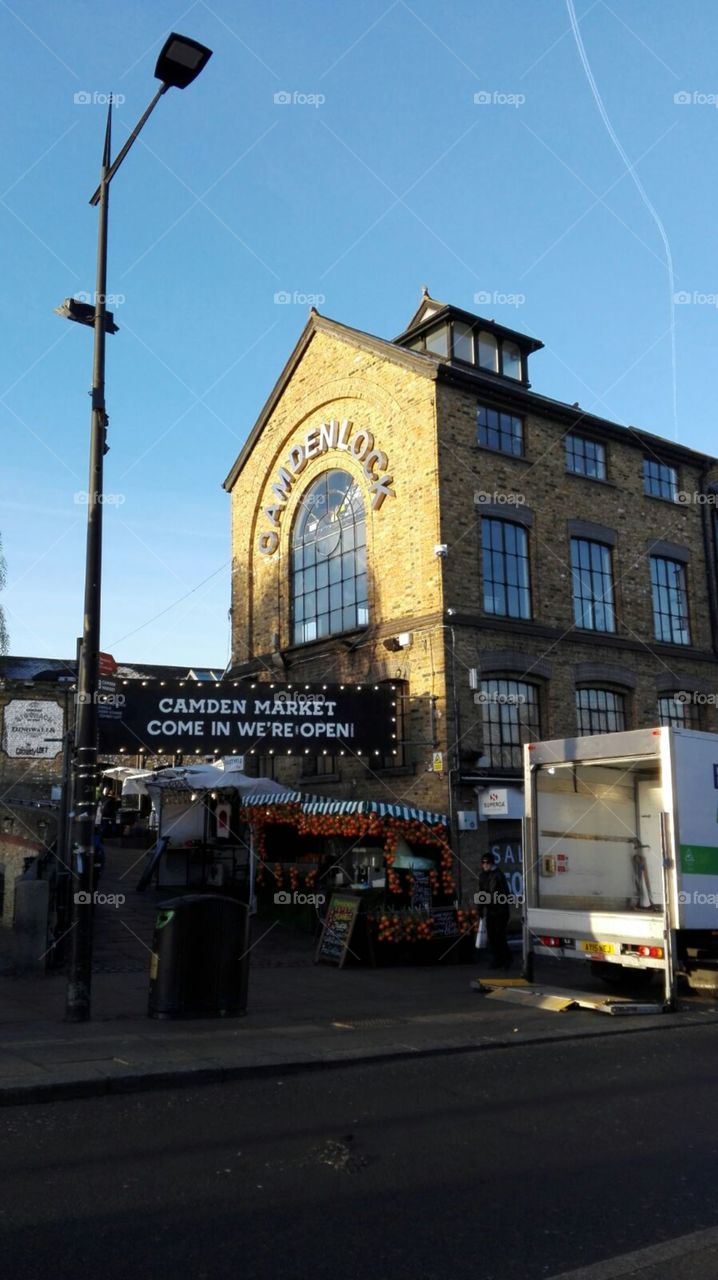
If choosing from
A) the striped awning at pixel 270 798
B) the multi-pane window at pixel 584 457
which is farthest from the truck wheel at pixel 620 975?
the multi-pane window at pixel 584 457

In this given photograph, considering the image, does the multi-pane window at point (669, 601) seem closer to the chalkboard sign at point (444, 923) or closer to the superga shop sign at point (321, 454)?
the superga shop sign at point (321, 454)

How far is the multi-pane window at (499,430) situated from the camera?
20516 mm

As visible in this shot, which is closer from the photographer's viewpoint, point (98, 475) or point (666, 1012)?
point (98, 475)

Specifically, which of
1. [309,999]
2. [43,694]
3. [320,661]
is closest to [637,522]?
[320,661]

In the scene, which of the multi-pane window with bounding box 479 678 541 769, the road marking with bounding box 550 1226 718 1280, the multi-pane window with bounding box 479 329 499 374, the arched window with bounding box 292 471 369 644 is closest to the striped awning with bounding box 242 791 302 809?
the multi-pane window with bounding box 479 678 541 769

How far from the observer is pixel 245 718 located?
17891mm

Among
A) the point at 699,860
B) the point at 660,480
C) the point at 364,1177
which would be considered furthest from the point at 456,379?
the point at 364,1177

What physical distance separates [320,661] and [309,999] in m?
10.6

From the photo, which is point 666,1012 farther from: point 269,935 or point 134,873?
point 134,873

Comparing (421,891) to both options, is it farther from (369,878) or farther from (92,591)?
(92,591)

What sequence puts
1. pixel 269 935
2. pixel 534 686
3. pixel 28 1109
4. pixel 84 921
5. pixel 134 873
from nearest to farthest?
pixel 28 1109
pixel 84 921
pixel 269 935
pixel 534 686
pixel 134 873

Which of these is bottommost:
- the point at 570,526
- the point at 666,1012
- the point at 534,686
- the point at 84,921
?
the point at 666,1012

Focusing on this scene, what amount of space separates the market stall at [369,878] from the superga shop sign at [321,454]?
6.58 metres

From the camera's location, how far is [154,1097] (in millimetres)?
7836
